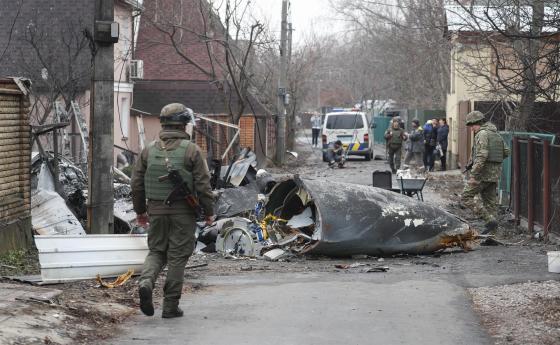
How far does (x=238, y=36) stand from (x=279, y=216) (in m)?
15.5

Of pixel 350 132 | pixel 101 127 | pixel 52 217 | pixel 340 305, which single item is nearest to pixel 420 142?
pixel 350 132

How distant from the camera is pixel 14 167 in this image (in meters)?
12.2

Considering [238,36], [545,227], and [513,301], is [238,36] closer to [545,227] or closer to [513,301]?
[545,227]

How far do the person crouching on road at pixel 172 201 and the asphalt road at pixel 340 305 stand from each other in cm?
48

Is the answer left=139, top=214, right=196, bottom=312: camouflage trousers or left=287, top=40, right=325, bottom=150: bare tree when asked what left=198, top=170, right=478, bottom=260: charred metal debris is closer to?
left=139, top=214, right=196, bottom=312: camouflage trousers

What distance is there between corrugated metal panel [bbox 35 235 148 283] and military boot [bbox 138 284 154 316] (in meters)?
1.70

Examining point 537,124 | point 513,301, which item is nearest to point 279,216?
point 513,301

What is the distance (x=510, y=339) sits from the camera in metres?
7.10

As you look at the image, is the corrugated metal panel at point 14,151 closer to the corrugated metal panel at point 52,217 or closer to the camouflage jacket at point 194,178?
the corrugated metal panel at point 52,217

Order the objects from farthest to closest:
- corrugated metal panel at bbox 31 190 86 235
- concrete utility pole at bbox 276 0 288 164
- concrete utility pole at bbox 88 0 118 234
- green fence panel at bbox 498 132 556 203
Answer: concrete utility pole at bbox 276 0 288 164 → green fence panel at bbox 498 132 556 203 → corrugated metal panel at bbox 31 190 86 235 → concrete utility pole at bbox 88 0 118 234

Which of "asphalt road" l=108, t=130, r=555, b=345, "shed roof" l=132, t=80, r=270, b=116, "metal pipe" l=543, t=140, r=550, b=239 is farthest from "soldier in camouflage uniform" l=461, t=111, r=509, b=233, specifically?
"shed roof" l=132, t=80, r=270, b=116

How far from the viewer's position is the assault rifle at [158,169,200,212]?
7.79 m

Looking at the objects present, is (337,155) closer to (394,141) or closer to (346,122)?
(346,122)

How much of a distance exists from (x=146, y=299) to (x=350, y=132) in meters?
32.2
